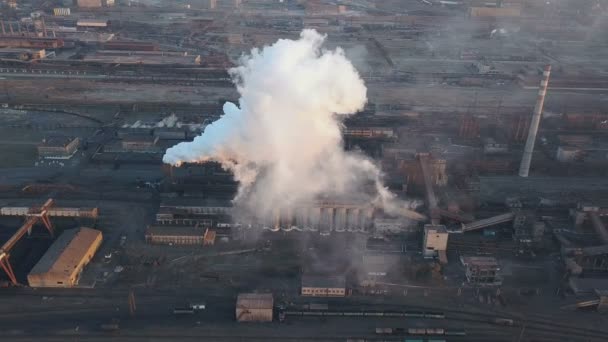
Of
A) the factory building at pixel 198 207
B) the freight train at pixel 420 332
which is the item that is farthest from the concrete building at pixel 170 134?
the freight train at pixel 420 332

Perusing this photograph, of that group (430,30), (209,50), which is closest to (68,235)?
(209,50)

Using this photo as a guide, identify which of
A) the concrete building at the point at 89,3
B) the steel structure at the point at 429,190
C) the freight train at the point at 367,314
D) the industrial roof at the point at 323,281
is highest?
the concrete building at the point at 89,3

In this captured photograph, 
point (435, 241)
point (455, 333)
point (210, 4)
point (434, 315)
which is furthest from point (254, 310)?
point (210, 4)

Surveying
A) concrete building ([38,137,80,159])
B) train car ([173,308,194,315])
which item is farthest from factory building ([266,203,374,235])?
concrete building ([38,137,80,159])

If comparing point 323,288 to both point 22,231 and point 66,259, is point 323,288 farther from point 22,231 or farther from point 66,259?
point 22,231

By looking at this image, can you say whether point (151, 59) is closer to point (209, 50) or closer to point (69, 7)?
point (209, 50)

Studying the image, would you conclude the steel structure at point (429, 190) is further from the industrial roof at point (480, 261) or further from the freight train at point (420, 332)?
the freight train at point (420, 332)
